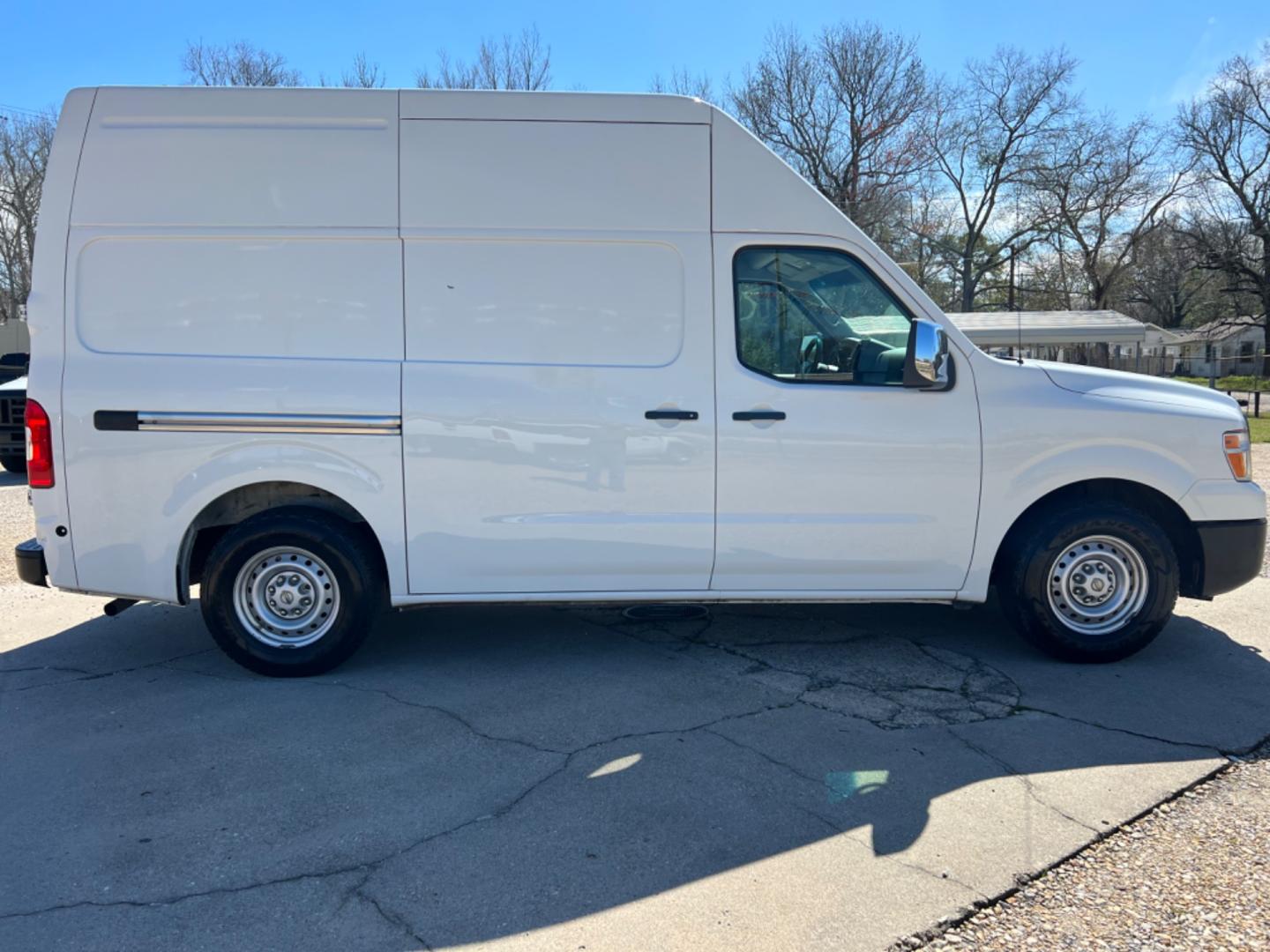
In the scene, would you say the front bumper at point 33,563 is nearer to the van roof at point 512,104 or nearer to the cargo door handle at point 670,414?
the van roof at point 512,104

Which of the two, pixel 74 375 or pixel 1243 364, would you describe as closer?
pixel 74 375

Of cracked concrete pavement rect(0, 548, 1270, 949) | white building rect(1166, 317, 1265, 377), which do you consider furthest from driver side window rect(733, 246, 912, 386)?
white building rect(1166, 317, 1265, 377)

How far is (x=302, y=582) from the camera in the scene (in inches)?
187

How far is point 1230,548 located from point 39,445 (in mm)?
5946

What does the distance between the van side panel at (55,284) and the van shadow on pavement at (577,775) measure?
3.88 ft

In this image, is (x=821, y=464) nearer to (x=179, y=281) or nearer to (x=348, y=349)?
(x=348, y=349)

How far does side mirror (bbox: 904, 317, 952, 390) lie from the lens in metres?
4.38

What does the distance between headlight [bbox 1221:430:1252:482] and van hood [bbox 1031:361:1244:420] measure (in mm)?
107

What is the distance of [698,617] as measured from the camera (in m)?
5.76

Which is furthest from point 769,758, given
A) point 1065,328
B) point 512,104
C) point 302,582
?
point 1065,328

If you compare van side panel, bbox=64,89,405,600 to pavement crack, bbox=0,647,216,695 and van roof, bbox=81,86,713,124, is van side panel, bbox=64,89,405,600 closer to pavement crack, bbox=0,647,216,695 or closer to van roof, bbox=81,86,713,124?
van roof, bbox=81,86,713,124

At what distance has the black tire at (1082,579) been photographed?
4.75 metres

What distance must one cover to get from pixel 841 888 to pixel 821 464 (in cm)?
220

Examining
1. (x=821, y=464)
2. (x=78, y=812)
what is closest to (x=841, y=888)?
(x=821, y=464)
